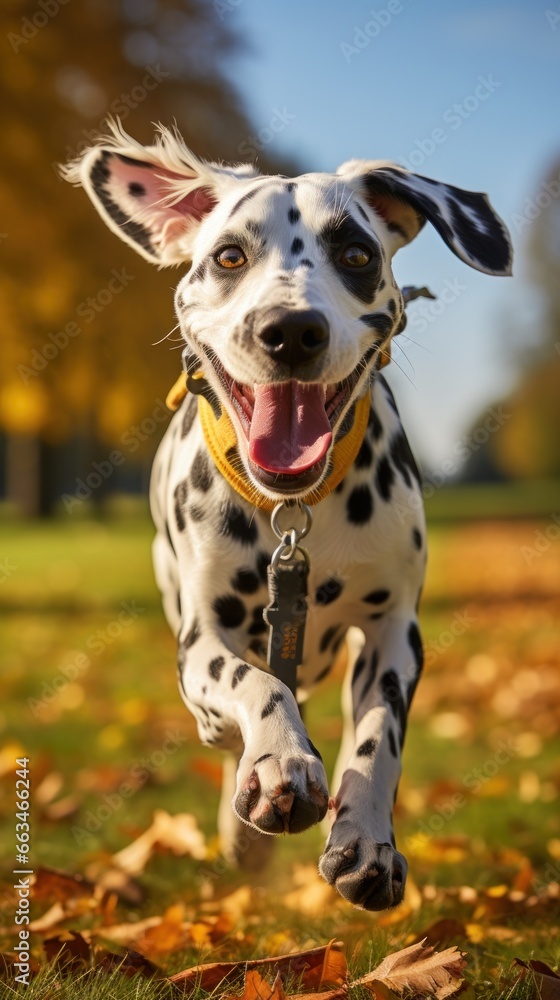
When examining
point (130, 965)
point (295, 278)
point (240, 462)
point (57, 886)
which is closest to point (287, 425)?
point (240, 462)

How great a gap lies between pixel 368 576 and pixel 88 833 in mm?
2907

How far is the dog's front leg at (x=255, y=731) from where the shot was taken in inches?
100

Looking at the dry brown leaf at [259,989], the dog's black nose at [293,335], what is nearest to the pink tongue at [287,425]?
the dog's black nose at [293,335]

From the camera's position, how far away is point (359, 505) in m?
3.34

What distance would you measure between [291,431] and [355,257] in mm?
583

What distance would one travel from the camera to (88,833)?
5.41m

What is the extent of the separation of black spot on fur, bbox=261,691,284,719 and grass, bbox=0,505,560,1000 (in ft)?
2.48

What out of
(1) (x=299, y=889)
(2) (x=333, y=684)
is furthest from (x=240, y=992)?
(2) (x=333, y=684)

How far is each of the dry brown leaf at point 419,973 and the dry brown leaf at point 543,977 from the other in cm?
18

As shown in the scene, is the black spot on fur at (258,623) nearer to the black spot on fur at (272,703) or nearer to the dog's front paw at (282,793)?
the black spot on fur at (272,703)

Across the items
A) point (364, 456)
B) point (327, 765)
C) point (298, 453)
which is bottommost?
point (327, 765)

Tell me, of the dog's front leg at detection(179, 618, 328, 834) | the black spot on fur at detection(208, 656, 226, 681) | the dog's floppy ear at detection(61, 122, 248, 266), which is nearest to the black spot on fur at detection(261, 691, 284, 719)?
the dog's front leg at detection(179, 618, 328, 834)

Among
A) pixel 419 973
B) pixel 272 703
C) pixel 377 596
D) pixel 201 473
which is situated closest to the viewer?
pixel 419 973

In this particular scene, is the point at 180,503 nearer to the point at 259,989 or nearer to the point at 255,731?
the point at 255,731
